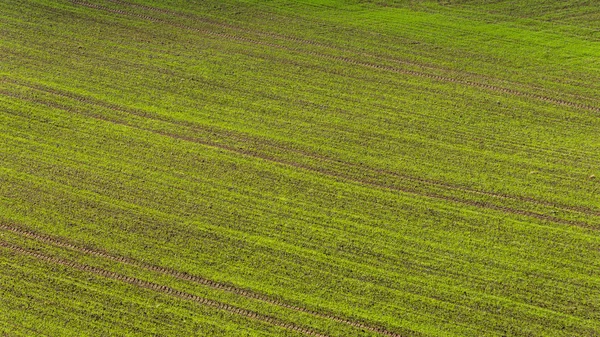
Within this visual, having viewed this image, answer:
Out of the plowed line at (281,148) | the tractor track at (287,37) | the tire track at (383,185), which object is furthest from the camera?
the tractor track at (287,37)

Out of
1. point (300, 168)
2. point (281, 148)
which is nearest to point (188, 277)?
point (300, 168)

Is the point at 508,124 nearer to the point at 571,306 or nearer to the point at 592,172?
the point at 592,172

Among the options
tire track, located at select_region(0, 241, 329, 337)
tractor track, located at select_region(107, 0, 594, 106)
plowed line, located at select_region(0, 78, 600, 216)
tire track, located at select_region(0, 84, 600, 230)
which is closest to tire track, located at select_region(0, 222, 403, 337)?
tire track, located at select_region(0, 241, 329, 337)

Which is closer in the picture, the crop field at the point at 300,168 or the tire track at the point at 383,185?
the crop field at the point at 300,168

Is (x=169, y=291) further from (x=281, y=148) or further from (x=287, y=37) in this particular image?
(x=287, y=37)

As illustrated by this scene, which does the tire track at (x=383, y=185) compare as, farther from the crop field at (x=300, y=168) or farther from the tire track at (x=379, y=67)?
the tire track at (x=379, y=67)

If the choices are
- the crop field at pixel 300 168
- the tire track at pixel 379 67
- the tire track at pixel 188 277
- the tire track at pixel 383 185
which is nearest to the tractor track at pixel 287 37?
the crop field at pixel 300 168
